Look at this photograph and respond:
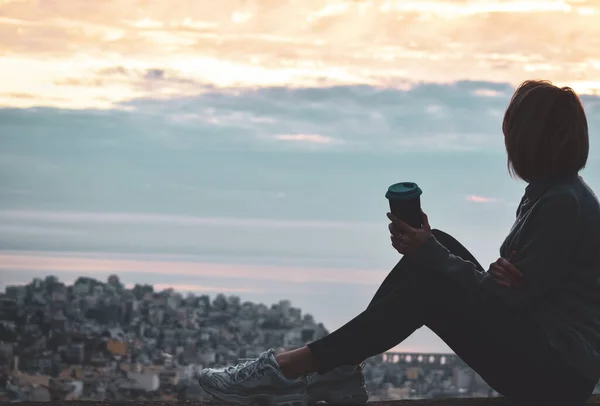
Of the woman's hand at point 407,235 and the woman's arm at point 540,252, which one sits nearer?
the woman's arm at point 540,252

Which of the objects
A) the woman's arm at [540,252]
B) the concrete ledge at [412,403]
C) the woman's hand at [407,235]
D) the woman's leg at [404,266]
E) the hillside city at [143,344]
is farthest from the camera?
the hillside city at [143,344]

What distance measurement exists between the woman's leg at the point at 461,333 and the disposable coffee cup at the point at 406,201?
22 cm

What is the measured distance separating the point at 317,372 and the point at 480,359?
0.75m

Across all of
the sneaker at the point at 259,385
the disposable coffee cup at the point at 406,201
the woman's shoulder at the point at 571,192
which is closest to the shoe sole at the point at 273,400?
the sneaker at the point at 259,385

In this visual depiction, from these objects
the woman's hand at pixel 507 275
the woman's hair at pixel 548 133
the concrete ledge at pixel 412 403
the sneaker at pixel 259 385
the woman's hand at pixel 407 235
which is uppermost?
the woman's hair at pixel 548 133

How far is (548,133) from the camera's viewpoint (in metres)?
4.08

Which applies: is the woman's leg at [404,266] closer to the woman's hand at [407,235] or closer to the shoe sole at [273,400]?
the woman's hand at [407,235]

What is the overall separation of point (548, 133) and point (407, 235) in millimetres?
677

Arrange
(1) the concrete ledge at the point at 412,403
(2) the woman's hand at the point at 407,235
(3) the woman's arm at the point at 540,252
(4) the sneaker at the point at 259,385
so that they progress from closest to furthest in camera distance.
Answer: (3) the woman's arm at the point at 540,252 → (2) the woman's hand at the point at 407,235 → (4) the sneaker at the point at 259,385 → (1) the concrete ledge at the point at 412,403

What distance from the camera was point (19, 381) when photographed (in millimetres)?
33406

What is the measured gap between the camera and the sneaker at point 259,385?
458 cm

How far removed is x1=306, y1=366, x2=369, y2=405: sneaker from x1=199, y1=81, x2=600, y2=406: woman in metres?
0.36

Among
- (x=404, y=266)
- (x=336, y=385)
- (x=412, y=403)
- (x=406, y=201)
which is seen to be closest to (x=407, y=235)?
(x=406, y=201)

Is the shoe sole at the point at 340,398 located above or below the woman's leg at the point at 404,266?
below
